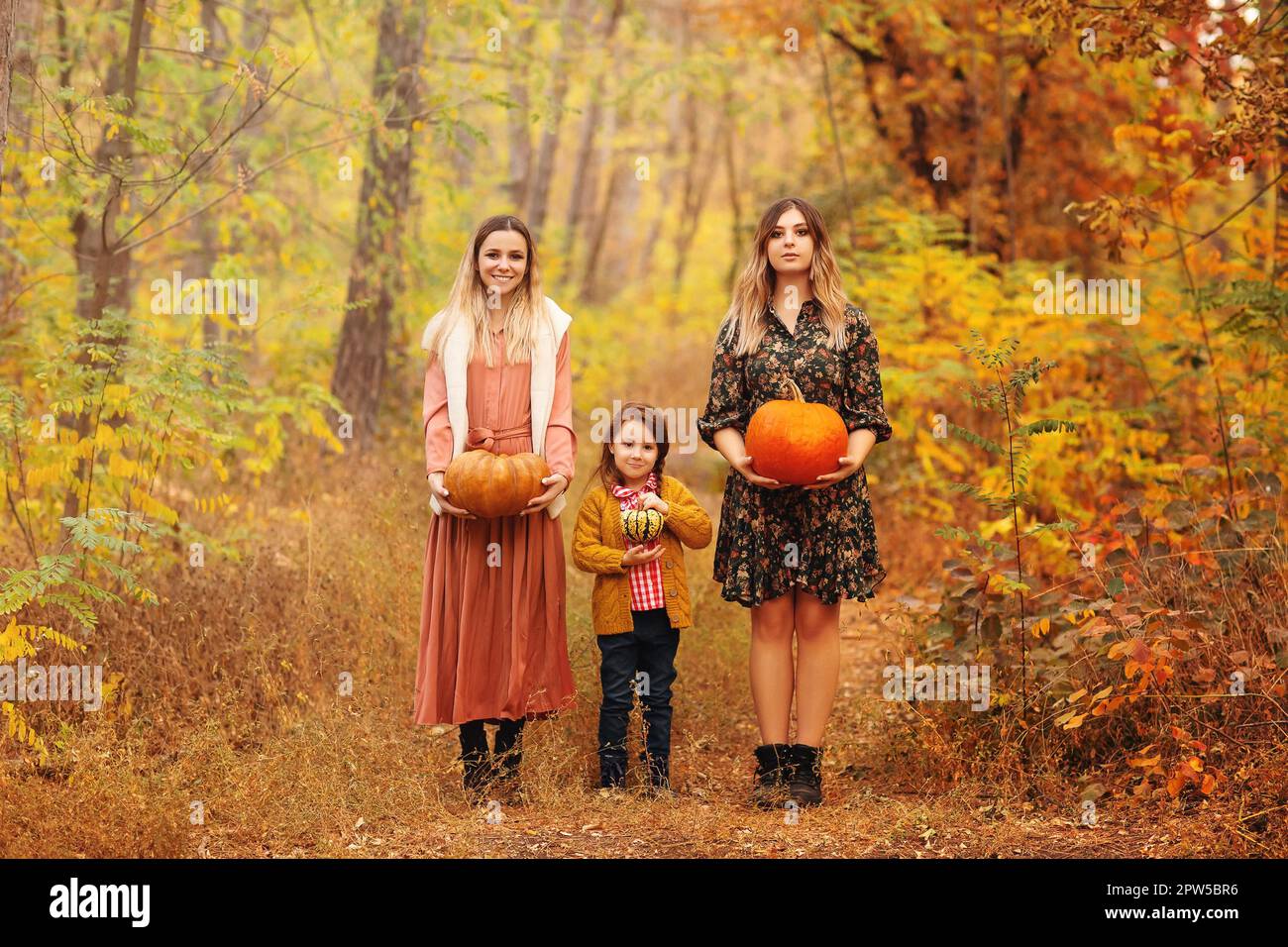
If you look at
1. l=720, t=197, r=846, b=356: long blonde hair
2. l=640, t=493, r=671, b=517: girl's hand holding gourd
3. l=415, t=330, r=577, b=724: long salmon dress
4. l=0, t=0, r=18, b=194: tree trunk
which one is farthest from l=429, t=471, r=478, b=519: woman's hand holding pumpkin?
l=0, t=0, r=18, b=194: tree trunk

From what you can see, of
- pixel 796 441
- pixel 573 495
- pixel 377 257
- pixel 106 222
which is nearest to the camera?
pixel 796 441

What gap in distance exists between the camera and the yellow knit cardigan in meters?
5.04

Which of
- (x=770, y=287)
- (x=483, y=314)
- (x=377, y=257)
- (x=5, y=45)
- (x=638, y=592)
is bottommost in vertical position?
(x=638, y=592)

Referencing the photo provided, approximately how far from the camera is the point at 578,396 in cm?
1408

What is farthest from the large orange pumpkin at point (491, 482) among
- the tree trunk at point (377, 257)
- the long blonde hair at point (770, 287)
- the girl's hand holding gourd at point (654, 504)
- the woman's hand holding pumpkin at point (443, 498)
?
the tree trunk at point (377, 257)

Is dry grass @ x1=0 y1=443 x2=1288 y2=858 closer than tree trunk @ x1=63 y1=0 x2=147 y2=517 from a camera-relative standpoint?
Yes

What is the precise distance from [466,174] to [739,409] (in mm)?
13679

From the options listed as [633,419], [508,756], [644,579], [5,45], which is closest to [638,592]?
[644,579]

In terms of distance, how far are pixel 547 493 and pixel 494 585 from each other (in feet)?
1.47

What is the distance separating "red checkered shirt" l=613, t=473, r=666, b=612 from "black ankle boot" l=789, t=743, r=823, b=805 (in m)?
0.80

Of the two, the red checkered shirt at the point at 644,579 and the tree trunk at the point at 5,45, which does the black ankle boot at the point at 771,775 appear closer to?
the red checkered shirt at the point at 644,579

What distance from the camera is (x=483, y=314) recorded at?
5.11m

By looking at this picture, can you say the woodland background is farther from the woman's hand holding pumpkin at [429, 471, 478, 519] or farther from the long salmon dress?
the woman's hand holding pumpkin at [429, 471, 478, 519]

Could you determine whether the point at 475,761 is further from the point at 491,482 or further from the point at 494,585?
the point at 491,482
